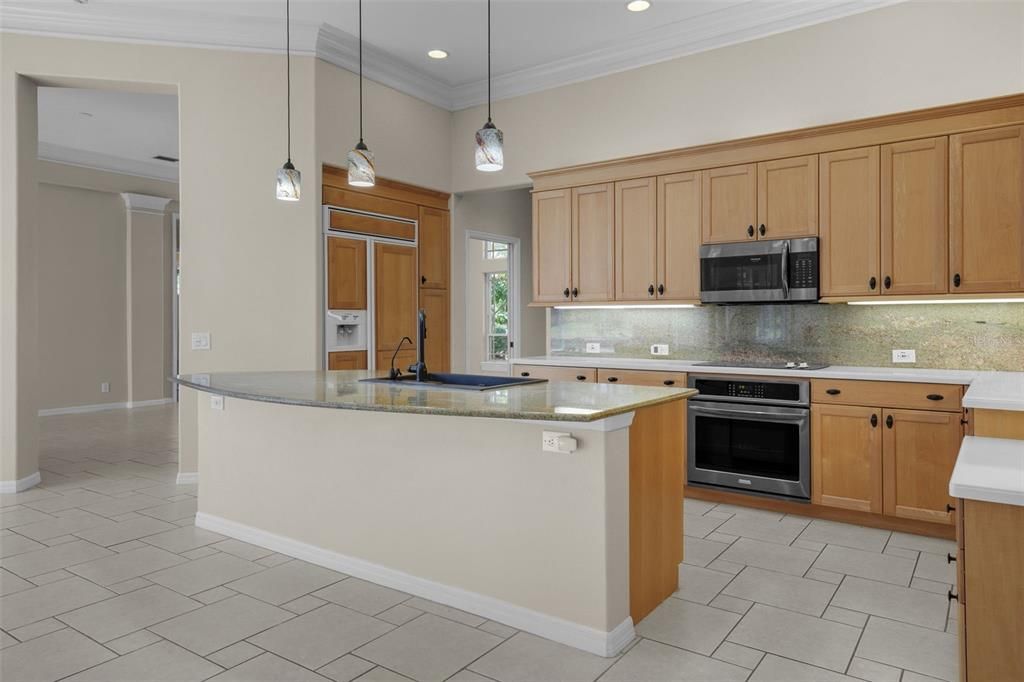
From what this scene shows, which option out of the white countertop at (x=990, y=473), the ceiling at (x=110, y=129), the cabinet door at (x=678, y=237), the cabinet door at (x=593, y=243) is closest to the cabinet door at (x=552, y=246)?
the cabinet door at (x=593, y=243)

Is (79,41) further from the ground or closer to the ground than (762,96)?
further from the ground

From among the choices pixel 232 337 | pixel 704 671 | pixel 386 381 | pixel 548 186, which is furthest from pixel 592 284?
pixel 704 671

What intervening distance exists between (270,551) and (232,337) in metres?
2.03

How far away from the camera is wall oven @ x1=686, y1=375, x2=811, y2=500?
3914mm

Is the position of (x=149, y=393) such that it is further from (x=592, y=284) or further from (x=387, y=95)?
(x=592, y=284)

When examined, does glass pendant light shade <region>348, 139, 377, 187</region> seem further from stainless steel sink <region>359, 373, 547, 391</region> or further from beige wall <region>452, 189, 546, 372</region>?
beige wall <region>452, 189, 546, 372</region>

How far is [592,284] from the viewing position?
201 inches

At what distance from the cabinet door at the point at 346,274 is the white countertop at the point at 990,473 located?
423 centimetres

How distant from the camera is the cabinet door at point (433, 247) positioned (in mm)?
6039

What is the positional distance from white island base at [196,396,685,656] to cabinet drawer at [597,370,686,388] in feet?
4.69

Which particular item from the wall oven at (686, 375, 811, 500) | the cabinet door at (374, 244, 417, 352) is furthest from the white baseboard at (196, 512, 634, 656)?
the cabinet door at (374, 244, 417, 352)

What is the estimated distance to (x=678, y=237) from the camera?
4.68 m

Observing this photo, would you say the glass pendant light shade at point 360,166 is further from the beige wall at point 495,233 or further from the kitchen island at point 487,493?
the beige wall at point 495,233

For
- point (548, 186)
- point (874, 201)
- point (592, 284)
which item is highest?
point (548, 186)
